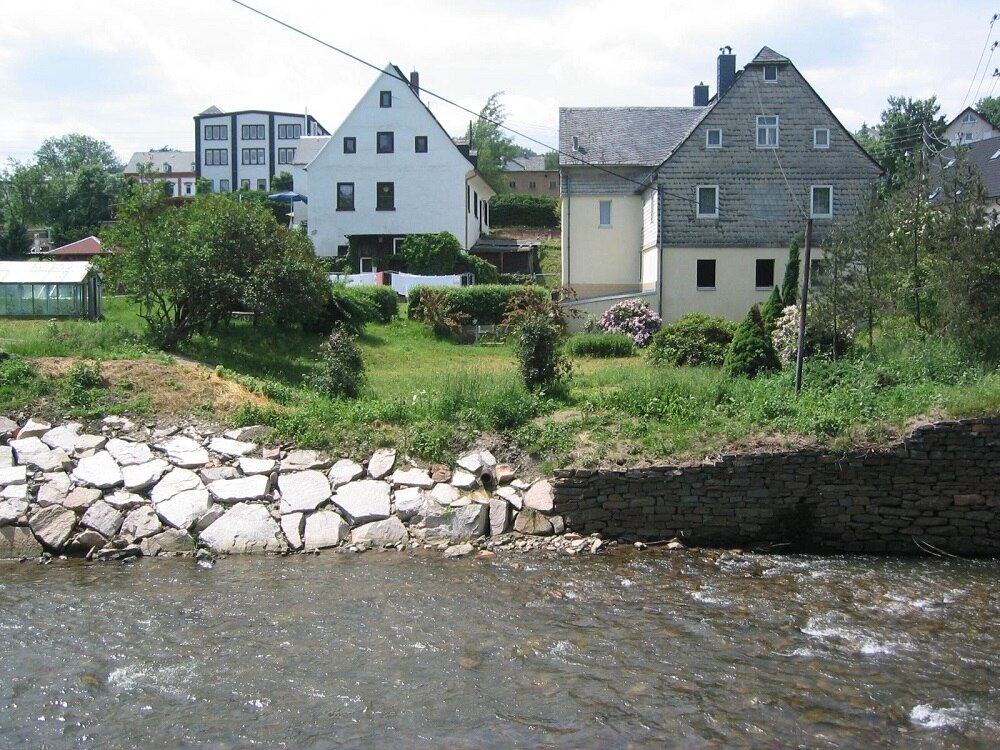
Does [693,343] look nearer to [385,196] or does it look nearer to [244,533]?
[244,533]

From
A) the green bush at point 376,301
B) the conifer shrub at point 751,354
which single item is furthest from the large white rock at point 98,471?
the green bush at point 376,301

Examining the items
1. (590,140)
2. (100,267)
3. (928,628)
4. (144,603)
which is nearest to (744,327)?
(928,628)

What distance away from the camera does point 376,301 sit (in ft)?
98.8

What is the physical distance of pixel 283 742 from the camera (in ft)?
24.8

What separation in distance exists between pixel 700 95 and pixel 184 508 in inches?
1474

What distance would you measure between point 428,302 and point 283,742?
22981mm

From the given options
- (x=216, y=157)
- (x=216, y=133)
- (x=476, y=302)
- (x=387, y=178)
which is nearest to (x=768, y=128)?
(x=476, y=302)

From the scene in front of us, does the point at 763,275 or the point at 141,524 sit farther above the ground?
the point at 763,275

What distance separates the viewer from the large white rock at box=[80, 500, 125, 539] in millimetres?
12938

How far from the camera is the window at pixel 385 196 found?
44250 millimetres

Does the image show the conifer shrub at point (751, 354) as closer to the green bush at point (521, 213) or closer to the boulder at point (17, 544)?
the boulder at point (17, 544)

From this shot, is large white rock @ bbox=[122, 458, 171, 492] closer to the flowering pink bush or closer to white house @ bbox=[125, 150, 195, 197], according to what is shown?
the flowering pink bush

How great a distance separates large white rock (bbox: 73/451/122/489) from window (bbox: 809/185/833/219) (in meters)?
26.9

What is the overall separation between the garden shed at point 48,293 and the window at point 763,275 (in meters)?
22.5
